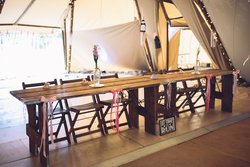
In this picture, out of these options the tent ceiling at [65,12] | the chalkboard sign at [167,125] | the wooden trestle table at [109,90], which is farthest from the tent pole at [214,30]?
the chalkboard sign at [167,125]

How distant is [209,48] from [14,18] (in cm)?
598

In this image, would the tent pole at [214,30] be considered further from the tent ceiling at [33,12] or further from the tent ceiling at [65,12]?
the tent ceiling at [33,12]

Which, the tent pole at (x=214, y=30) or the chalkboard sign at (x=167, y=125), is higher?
the tent pole at (x=214, y=30)

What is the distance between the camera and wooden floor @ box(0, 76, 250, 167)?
2.44m

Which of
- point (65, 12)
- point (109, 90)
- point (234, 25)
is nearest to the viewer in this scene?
point (109, 90)

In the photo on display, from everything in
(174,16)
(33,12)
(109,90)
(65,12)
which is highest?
(65,12)

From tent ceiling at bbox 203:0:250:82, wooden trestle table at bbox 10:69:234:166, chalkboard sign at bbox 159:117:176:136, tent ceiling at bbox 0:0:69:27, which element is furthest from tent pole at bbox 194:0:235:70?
tent ceiling at bbox 0:0:69:27

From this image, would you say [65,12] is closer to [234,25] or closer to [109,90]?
[234,25]

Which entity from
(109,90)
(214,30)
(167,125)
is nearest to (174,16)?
(214,30)

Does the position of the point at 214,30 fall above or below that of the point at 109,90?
above

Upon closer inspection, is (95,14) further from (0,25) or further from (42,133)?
(42,133)

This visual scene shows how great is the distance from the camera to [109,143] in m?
2.86

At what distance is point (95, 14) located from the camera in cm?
793

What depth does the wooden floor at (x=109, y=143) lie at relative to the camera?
8.00 ft
